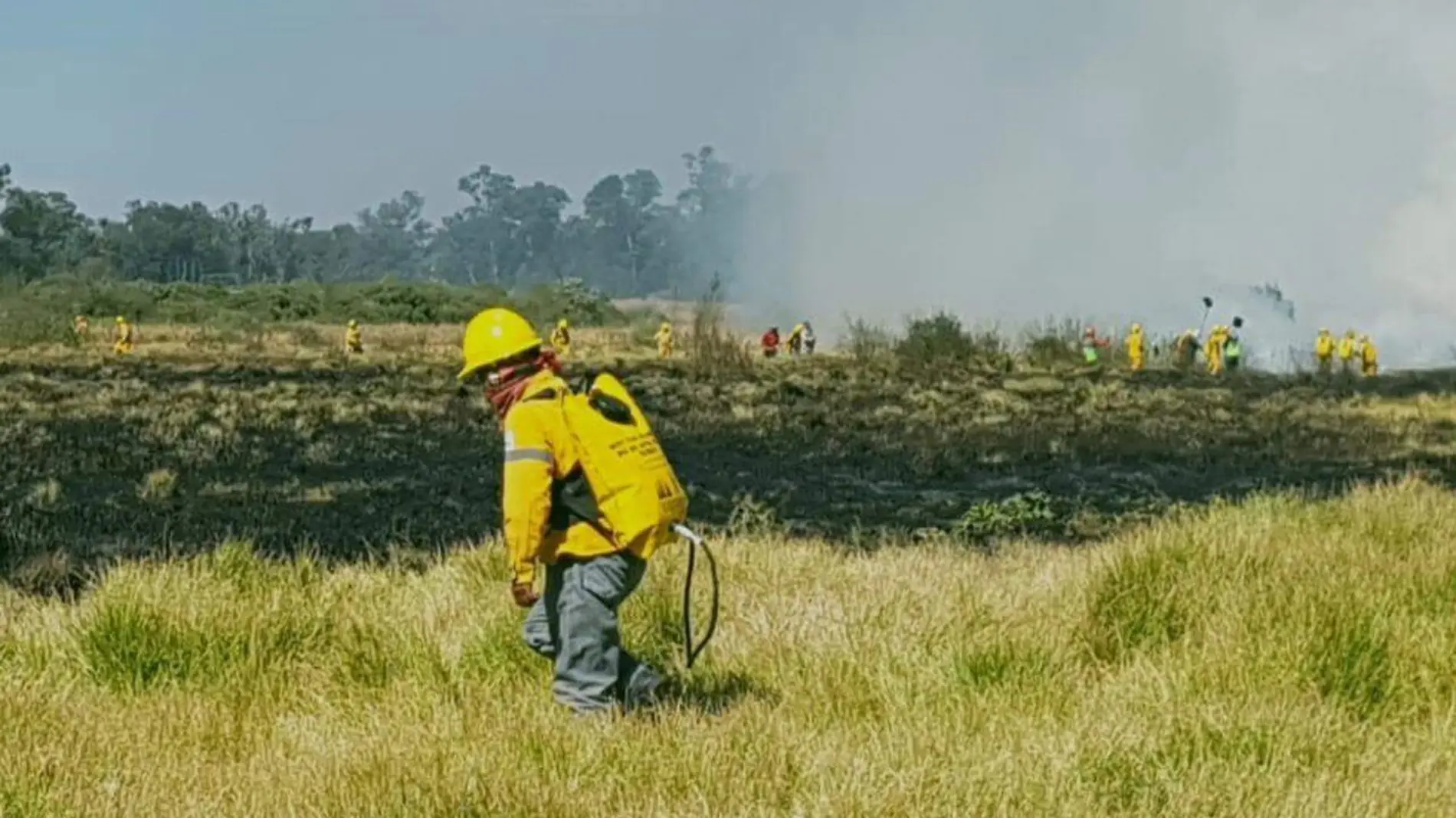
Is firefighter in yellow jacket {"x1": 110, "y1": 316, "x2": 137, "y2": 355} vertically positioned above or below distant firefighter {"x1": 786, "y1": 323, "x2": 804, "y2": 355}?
below

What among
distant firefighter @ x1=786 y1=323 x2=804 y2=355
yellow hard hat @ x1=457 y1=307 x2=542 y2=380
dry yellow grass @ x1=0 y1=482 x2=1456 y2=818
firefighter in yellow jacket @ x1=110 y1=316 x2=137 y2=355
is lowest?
dry yellow grass @ x1=0 y1=482 x2=1456 y2=818

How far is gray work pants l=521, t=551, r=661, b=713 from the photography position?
6.20 meters

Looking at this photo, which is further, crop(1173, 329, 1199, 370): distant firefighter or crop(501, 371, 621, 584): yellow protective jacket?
crop(1173, 329, 1199, 370): distant firefighter

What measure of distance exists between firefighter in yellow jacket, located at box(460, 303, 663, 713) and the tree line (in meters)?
73.9

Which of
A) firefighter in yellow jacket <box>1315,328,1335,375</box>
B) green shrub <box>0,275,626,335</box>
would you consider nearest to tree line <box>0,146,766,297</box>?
green shrub <box>0,275,626,335</box>

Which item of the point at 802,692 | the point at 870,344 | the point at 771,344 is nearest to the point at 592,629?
the point at 802,692

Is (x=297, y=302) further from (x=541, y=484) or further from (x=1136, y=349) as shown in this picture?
(x=541, y=484)

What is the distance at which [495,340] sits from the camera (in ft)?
20.5

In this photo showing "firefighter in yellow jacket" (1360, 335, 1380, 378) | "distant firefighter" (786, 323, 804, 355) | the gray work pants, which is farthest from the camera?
"distant firefighter" (786, 323, 804, 355)

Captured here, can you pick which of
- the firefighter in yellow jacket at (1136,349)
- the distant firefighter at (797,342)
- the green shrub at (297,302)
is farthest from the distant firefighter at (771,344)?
the green shrub at (297,302)

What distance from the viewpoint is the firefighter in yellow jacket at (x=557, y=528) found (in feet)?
19.8

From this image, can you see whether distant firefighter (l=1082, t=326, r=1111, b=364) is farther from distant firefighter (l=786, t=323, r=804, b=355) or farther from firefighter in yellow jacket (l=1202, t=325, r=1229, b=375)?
distant firefighter (l=786, t=323, r=804, b=355)

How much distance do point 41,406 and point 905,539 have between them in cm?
1570

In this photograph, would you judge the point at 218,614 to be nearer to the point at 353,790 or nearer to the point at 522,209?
the point at 353,790
